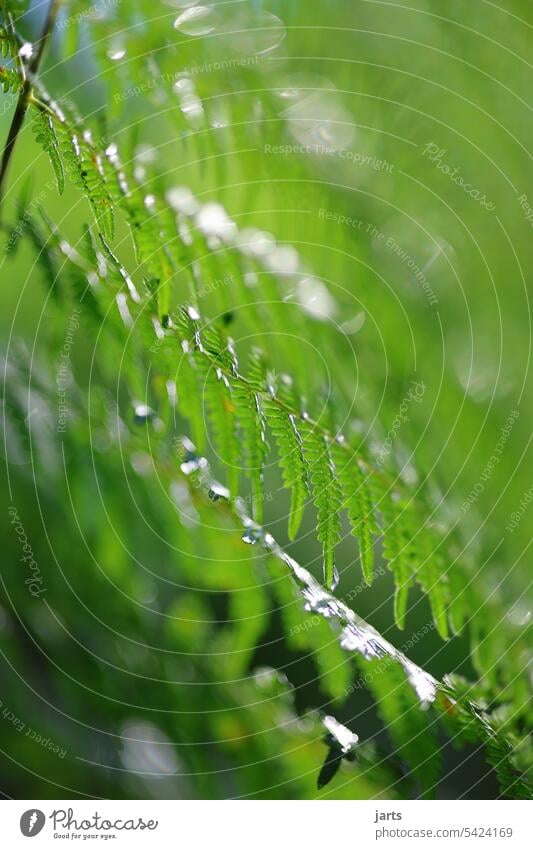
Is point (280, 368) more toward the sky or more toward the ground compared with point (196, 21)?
more toward the ground

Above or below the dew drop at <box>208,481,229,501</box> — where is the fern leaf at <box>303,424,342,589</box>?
below

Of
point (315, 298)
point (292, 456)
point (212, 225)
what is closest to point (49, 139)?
point (212, 225)

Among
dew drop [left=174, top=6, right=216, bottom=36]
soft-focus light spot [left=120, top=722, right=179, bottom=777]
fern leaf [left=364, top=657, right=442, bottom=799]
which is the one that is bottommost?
fern leaf [left=364, top=657, right=442, bottom=799]

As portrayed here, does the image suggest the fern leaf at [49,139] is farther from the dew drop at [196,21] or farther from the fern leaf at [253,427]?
the dew drop at [196,21]

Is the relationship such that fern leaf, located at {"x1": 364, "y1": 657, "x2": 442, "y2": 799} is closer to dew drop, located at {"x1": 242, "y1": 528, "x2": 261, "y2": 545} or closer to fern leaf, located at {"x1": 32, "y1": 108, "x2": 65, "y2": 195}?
dew drop, located at {"x1": 242, "y1": 528, "x2": 261, "y2": 545}

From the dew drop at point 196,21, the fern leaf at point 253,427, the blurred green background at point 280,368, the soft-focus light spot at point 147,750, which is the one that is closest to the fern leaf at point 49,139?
Result: the blurred green background at point 280,368

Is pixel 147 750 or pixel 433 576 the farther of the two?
pixel 147 750

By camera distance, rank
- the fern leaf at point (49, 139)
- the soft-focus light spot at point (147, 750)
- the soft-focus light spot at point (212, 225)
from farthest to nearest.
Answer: the soft-focus light spot at point (147, 750) < the soft-focus light spot at point (212, 225) < the fern leaf at point (49, 139)

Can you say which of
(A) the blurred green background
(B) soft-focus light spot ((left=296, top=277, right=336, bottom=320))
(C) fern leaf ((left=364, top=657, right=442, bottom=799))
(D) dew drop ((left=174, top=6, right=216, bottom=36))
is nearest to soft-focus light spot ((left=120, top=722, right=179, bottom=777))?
(A) the blurred green background

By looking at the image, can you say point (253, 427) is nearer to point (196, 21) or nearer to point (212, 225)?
point (212, 225)
